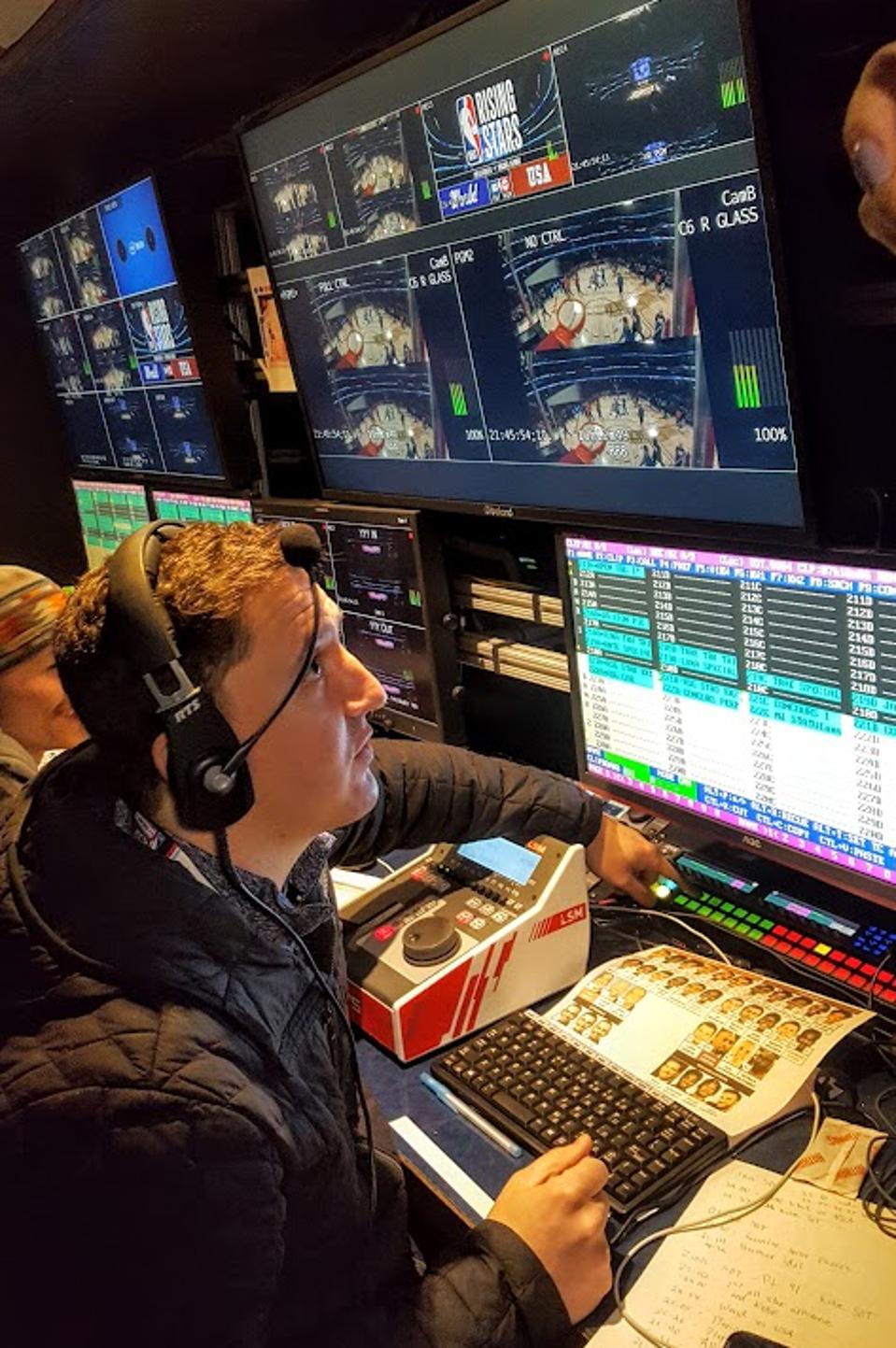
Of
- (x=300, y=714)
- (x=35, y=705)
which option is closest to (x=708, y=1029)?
(x=300, y=714)

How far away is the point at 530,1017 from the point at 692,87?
3.45 ft

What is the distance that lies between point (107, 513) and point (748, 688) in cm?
212

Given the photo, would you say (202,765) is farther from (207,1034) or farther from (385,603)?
(385,603)

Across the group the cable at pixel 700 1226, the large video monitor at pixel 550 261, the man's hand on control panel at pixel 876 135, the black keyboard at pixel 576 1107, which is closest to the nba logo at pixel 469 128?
the large video monitor at pixel 550 261

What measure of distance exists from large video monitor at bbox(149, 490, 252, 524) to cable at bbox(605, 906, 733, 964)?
42.8 inches

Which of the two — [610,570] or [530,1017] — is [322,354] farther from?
[530,1017]

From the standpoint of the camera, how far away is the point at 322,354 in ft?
6.02

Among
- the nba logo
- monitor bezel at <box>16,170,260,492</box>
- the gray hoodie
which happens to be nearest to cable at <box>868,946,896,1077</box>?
the nba logo

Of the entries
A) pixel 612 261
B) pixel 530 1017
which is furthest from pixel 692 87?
pixel 530 1017

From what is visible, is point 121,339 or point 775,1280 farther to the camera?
point 121,339

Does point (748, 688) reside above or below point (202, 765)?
below

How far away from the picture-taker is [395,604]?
191 cm

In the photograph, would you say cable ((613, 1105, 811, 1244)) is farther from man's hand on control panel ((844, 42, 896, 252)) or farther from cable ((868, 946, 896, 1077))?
man's hand on control panel ((844, 42, 896, 252))

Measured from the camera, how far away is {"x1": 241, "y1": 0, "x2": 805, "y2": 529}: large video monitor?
3.80ft
